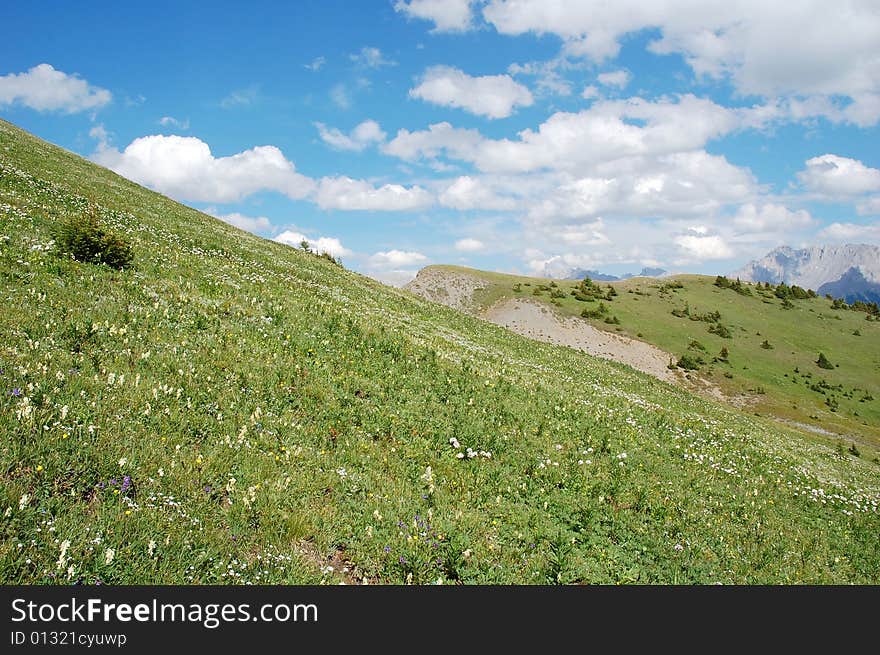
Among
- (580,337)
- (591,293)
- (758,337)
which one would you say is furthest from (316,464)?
(591,293)

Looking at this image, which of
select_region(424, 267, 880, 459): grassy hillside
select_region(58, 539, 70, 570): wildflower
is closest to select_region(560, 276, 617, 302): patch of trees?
select_region(424, 267, 880, 459): grassy hillside

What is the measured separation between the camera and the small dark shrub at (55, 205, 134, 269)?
1443 centimetres

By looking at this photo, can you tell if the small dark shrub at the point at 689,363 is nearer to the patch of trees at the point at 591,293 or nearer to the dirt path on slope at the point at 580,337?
the dirt path on slope at the point at 580,337

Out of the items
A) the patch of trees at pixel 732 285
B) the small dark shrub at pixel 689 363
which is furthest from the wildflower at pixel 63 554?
the patch of trees at pixel 732 285

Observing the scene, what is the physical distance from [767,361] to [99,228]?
242 ft

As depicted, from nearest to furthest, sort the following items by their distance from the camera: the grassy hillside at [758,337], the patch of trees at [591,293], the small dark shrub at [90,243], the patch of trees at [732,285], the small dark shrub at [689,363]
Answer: the small dark shrub at [90,243]
the grassy hillside at [758,337]
the small dark shrub at [689,363]
the patch of trees at [591,293]
the patch of trees at [732,285]

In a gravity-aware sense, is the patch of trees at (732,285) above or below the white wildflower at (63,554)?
above

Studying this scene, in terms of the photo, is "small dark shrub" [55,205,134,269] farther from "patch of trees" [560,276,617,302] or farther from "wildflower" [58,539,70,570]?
"patch of trees" [560,276,617,302]

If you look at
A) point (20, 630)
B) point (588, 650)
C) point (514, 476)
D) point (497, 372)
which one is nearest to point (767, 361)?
point (497, 372)

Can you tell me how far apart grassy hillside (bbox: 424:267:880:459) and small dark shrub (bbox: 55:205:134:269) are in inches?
1846

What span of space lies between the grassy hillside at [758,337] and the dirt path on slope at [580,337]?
2.66m

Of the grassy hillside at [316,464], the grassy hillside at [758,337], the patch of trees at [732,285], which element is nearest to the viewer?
the grassy hillside at [316,464]

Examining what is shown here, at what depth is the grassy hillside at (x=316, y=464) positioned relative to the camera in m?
6.52

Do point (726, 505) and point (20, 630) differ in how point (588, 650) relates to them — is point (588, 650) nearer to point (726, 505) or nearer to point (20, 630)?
point (20, 630)
